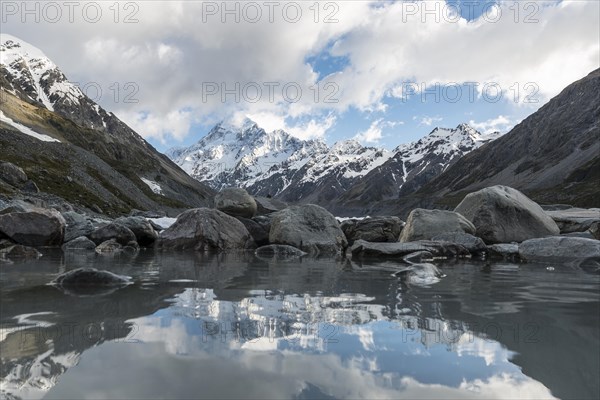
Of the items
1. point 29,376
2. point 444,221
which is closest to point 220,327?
point 29,376

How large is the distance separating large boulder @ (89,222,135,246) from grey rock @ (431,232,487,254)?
46.3 feet

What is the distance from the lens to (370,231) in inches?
969

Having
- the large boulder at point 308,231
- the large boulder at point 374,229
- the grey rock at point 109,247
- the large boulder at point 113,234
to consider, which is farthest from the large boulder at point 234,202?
the grey rock at point 109,247

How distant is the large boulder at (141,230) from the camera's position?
75.4ft

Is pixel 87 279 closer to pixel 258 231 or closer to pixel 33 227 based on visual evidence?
pixel 33 227

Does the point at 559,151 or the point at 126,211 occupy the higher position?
the point at 559,151

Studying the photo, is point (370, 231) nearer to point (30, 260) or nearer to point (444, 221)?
point (444, 221)

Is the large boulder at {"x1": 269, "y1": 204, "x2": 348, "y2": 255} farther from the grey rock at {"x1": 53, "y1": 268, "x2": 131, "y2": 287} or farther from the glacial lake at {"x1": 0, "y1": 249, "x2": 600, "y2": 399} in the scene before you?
the grey rock at {"x1": 53, "y1": 268, "x2": 131, "y2": 287}

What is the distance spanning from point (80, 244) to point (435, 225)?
1604 centimetres

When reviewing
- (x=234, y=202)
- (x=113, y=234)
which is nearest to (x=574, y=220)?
(x=234, y=202)

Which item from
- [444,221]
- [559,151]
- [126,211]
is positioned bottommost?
[444,221]

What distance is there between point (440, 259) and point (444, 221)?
4.00 meters

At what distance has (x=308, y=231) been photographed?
22.0m

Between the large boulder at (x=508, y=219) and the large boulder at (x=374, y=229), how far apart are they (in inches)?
167
